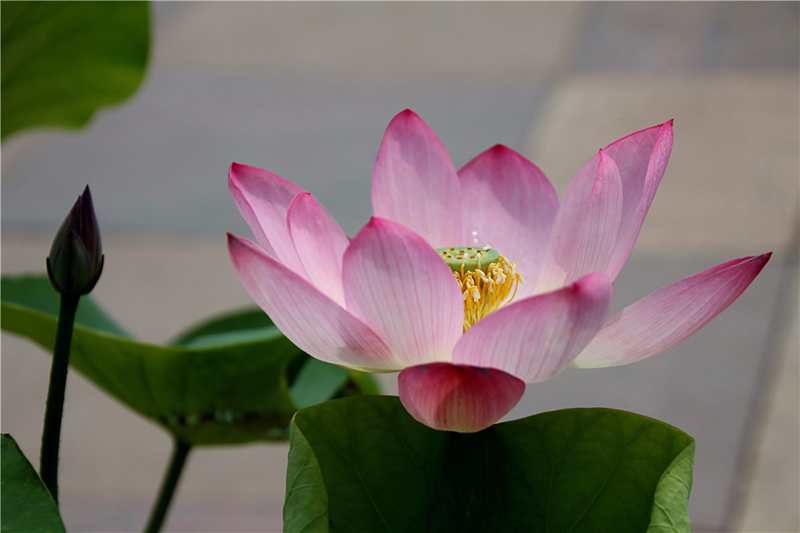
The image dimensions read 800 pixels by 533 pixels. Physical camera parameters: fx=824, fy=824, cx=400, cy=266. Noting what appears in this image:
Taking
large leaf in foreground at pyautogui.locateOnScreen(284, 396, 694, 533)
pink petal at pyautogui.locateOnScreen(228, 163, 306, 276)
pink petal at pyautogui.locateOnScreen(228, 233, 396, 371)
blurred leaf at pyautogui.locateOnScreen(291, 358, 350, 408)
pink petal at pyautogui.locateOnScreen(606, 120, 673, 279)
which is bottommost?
blurred leaf at pyautogui.locateOnScreen(291, 358, 350, 408)

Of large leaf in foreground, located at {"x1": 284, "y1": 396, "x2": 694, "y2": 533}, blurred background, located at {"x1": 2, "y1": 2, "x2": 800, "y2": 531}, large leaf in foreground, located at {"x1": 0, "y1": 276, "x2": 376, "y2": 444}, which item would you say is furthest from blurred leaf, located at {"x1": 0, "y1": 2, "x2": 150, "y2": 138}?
blurred background, located at {"x1": 2, "y1": 2, "x2": 800, "y2": 531}

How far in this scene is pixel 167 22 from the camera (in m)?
3.12

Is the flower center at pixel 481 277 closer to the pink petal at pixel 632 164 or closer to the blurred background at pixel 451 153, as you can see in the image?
the pink petal at pixel 632 164

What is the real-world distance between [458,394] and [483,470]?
0.05m

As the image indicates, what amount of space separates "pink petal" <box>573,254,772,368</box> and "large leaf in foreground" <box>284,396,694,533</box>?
0.02 metres

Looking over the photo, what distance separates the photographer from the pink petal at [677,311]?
0.24 metres

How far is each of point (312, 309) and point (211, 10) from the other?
3.32m

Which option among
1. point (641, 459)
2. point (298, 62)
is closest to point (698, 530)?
point (641, 459)

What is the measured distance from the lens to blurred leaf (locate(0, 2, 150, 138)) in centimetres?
48

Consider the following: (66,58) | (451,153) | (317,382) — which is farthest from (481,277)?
(451,153)

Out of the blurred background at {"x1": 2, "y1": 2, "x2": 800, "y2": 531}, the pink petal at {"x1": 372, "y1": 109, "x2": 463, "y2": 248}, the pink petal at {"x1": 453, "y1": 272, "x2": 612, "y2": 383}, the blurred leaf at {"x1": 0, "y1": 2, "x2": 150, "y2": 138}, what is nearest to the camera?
the pink petal at {"x1": 453, "y1": 272, "x2": 612, "y2": 383}

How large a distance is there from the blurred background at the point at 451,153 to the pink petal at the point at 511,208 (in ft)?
2.91

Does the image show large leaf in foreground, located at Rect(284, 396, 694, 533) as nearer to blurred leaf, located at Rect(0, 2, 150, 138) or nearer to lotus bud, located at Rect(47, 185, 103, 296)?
lotus bud, located at Rect(47, 185, 103, 296)

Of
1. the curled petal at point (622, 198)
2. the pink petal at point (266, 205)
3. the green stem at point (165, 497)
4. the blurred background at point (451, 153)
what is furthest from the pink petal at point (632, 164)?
the blurred background at point (451, 153)
